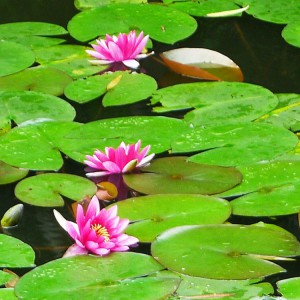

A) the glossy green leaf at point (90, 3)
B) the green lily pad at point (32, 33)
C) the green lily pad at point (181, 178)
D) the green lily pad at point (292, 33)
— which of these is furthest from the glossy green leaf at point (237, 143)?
the glossy green leaf at point (90, 3)

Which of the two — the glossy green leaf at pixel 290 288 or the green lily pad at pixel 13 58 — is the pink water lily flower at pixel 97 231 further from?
the green lily pad at pixel 13 58

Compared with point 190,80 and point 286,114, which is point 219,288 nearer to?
point 286,114

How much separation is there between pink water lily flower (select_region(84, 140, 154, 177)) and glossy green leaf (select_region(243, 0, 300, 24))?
112 centimetres

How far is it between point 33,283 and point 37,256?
0.14 m

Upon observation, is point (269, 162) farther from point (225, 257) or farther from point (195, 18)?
point (195, 18)

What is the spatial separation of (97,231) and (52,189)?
0.26 metres

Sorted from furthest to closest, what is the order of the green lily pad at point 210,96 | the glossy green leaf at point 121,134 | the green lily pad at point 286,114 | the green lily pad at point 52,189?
the green lily pad at point 210,96 → the green lily pad at point 286,114 → the glossy green leaf at point 121,134 → the green lily pad at point 52,189

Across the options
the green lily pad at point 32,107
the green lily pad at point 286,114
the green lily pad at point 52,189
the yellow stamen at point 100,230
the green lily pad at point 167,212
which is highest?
the yellow stamen at point 100,230

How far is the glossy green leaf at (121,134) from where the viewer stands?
2.24m

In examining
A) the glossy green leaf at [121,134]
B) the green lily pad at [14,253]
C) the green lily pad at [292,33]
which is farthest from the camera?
the green lily pad at [292,33]

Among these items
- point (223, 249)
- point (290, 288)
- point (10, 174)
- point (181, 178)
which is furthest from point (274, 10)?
point (290, 288)

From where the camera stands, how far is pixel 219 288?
1698 mm

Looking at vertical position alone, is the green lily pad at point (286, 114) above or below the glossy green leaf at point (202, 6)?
above

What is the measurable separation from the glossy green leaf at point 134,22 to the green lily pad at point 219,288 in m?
1.36
